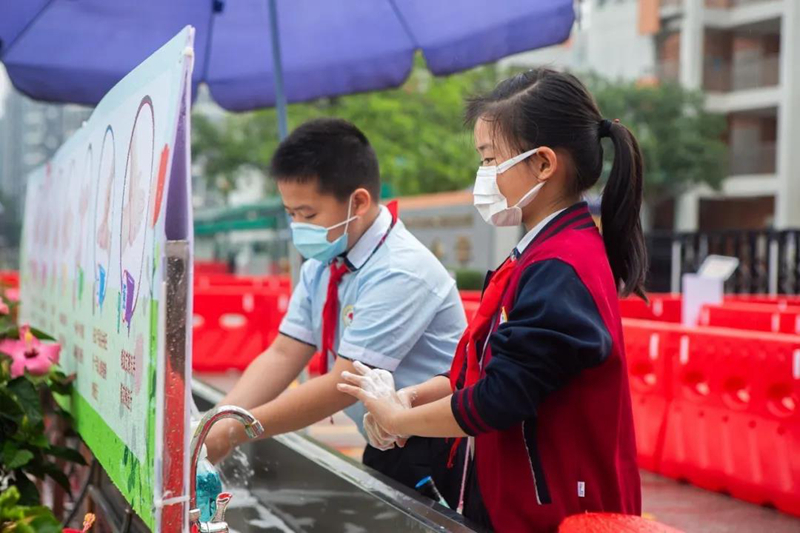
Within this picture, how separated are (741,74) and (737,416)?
100ft

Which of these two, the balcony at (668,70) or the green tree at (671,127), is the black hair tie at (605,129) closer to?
the green tree at (671,127)

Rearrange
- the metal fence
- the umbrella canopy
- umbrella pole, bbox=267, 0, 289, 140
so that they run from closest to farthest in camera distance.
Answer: the umbrella canopy → umbrella pole, bbox=267, 0, 289, 140 → the metal fence

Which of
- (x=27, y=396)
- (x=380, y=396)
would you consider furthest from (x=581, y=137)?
(x=27, y=396)

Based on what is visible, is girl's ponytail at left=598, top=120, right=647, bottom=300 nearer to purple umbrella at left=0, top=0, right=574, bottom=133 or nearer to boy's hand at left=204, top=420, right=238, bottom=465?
boy's hand at left=204, top=420, right=238, bottom=465

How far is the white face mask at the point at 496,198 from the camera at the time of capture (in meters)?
1.89

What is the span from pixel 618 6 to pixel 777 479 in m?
38.5

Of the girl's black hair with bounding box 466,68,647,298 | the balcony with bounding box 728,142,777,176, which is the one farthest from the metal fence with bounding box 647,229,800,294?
the girl's black hair with bounding box 466,68,647,298

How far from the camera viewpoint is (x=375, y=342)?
2406 mm

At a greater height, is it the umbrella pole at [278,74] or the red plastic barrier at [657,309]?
the umbrella pole at [278,74]

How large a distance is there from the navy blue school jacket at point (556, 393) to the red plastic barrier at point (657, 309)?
9.22 m

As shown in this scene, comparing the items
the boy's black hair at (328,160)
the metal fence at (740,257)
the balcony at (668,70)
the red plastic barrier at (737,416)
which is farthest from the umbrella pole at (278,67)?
the balcony at (668,70)

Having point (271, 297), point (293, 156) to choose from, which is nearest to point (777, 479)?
point (293, 156)

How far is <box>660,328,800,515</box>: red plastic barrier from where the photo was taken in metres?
5.06

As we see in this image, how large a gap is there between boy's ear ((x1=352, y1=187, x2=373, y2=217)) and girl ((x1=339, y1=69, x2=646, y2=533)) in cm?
68
